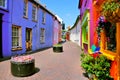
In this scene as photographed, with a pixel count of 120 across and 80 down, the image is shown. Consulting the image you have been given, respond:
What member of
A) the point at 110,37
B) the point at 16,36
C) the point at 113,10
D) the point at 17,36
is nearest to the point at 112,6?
the point at 113,10

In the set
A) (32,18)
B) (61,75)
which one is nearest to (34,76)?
(61,75)

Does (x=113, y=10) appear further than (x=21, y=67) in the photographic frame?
No

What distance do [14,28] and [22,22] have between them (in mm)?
1186

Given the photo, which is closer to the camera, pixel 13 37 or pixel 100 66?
pixel 100 66

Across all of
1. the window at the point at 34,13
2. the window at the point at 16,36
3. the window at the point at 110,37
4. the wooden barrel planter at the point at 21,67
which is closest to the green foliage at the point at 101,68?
the window at the point at 110,37

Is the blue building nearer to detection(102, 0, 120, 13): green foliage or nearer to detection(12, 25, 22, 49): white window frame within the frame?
detection(12, 25, 22, 49): white window frame

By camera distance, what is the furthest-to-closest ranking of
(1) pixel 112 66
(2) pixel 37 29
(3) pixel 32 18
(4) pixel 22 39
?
(2) pixel 37 29, (3) pixel 32 18, (4) pixel 22 39, (1) pixel 112 66

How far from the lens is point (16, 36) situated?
41.5 ft

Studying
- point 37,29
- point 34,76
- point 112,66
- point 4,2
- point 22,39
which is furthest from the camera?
point 37,29

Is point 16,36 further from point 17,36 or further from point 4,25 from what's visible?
point 4,25

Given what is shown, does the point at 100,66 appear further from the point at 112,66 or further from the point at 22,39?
the point at 22,39

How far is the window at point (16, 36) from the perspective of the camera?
481 inches

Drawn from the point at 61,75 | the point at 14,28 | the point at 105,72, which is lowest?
the point at 61,75

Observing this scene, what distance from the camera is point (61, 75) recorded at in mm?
6594
